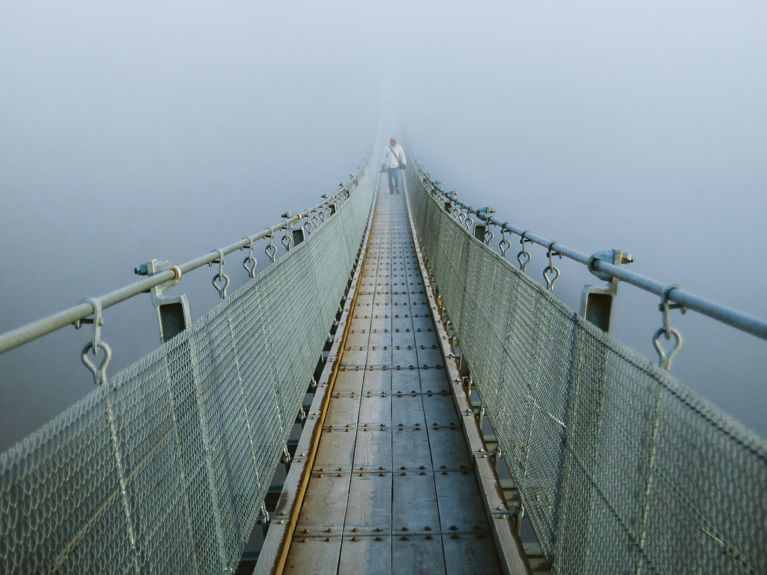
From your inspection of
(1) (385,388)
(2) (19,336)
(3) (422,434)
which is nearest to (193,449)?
(2) (19,336)

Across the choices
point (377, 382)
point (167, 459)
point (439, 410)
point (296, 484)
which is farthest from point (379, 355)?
point (167, 459)

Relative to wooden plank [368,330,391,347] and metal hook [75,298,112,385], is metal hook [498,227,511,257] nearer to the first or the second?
wooden plank [368,330,391,347]

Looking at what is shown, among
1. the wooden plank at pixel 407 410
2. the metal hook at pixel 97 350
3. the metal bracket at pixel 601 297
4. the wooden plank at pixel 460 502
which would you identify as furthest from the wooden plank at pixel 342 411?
the metal hook at pixel 97 350

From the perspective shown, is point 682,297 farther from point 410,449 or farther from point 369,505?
point 410,449

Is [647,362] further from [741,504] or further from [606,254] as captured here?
[606,254]

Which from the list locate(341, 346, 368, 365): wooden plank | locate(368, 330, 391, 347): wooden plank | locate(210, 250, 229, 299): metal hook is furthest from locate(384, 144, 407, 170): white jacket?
locate(210, 250, 229, 299): metal hook

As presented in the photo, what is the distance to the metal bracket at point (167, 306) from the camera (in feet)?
8.35

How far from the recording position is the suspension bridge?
5.32ft

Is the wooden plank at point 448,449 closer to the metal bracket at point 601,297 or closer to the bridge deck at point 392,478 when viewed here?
the bridge deck at point 392,478

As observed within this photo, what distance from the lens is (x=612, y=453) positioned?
230 cm

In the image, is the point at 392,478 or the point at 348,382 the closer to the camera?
the point at 392,478

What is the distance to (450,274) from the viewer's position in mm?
7730

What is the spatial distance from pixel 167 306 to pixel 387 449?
2.94 metres

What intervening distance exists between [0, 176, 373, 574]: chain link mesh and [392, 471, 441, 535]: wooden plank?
3.05ft
